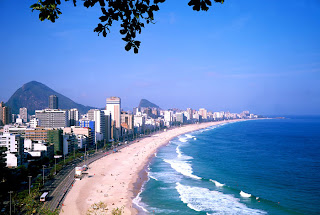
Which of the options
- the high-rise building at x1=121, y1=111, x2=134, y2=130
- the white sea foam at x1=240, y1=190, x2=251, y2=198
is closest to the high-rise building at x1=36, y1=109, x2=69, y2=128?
the high-rise building at x1=121, y1=111, x2=134, y2=130

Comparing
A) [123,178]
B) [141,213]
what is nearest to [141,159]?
[123,178]

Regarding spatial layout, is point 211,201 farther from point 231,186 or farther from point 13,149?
point 13,149

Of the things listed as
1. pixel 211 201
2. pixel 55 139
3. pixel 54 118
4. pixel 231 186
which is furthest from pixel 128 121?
pixel 211 201

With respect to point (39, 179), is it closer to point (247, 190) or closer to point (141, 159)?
point (141, 159)

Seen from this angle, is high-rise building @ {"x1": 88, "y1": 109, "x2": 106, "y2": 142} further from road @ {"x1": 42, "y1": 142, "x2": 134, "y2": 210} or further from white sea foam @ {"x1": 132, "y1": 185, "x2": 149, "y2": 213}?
white sea foam @ {"x1": 132, "y1": 185, "x2": 149, "y2": 213}

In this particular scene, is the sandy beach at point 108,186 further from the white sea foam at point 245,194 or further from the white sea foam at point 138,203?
the white sea foam at point 245,194

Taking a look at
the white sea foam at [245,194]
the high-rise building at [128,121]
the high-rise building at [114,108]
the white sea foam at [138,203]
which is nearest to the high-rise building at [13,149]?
the white sea foam at [138,203]

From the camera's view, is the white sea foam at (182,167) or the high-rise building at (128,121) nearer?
the white sea foam at (182,167)
